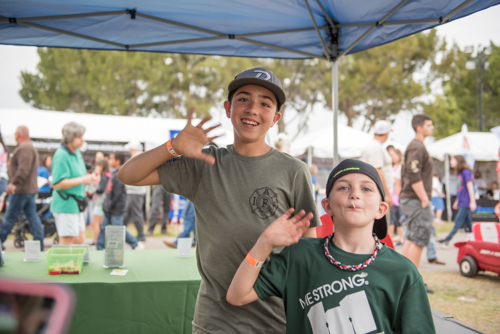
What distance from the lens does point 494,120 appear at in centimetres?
2705

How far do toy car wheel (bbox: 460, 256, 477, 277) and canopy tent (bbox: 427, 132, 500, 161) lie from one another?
920 cm

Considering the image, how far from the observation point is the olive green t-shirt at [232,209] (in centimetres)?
150

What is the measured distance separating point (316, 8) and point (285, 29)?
0.43 m

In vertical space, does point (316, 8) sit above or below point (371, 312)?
above

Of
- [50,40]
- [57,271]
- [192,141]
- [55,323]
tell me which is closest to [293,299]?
[192,141]

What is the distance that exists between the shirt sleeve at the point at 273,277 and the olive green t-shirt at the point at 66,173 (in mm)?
3750

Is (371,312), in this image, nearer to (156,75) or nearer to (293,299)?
(293,299)

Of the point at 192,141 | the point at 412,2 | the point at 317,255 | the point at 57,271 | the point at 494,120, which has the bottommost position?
the point at 57,271

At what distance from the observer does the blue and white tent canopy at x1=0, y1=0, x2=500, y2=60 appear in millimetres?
2873

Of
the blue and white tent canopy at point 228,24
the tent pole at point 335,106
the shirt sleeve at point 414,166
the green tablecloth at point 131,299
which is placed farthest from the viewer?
the shirt sleeve at point 414,166

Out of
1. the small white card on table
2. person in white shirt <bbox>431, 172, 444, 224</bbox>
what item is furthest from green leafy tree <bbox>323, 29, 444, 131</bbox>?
the small white card on table

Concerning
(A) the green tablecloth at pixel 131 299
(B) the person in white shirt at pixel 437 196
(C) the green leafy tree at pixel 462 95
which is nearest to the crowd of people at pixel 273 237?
(A) the green tablecloth at pixel 131 299

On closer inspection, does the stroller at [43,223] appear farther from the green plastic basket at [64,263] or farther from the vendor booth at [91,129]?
the green plastic basket at [64,263]

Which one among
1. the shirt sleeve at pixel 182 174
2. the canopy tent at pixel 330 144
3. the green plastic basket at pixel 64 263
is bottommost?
the green plastic basket at pixel 64 263
